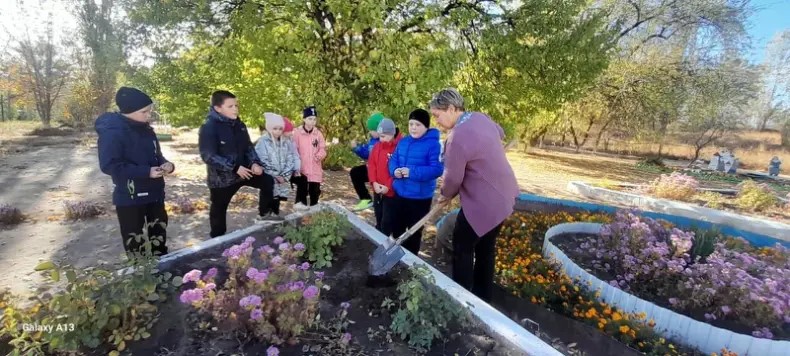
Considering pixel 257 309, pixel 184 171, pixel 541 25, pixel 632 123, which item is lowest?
pixel 184 171

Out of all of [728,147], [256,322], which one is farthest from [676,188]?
[728,147]

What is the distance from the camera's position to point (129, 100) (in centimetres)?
281

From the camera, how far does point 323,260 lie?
2.93 m

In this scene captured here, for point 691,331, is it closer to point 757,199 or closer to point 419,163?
point 419,163

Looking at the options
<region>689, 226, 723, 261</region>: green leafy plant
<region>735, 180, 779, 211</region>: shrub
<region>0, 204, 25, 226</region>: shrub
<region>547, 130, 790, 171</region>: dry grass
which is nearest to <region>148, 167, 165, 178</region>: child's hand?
<region>0, 204, 25, 226</region>: shrub

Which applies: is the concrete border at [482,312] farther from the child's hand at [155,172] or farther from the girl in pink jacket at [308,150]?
the girl in pink jacket at [308,150]

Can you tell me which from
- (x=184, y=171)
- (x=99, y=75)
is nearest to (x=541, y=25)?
(x=184, y=171)

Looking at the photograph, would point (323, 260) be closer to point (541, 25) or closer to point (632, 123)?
point (541, 25)

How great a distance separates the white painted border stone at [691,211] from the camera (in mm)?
6641

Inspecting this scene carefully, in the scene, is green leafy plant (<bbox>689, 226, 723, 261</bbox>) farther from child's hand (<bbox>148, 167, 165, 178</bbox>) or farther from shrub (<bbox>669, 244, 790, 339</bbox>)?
child's hand (<bbox>148, 167, 165, 178</bbox>)

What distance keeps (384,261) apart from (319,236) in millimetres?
650

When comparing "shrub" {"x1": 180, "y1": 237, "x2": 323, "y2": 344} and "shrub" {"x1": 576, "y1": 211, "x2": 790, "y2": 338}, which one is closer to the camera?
"shrub" {"x1": 180, "y1": 237, "x2": 323, "y2": 344}

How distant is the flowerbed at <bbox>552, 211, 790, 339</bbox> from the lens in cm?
301

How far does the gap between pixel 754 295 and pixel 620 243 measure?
3.93 ft
